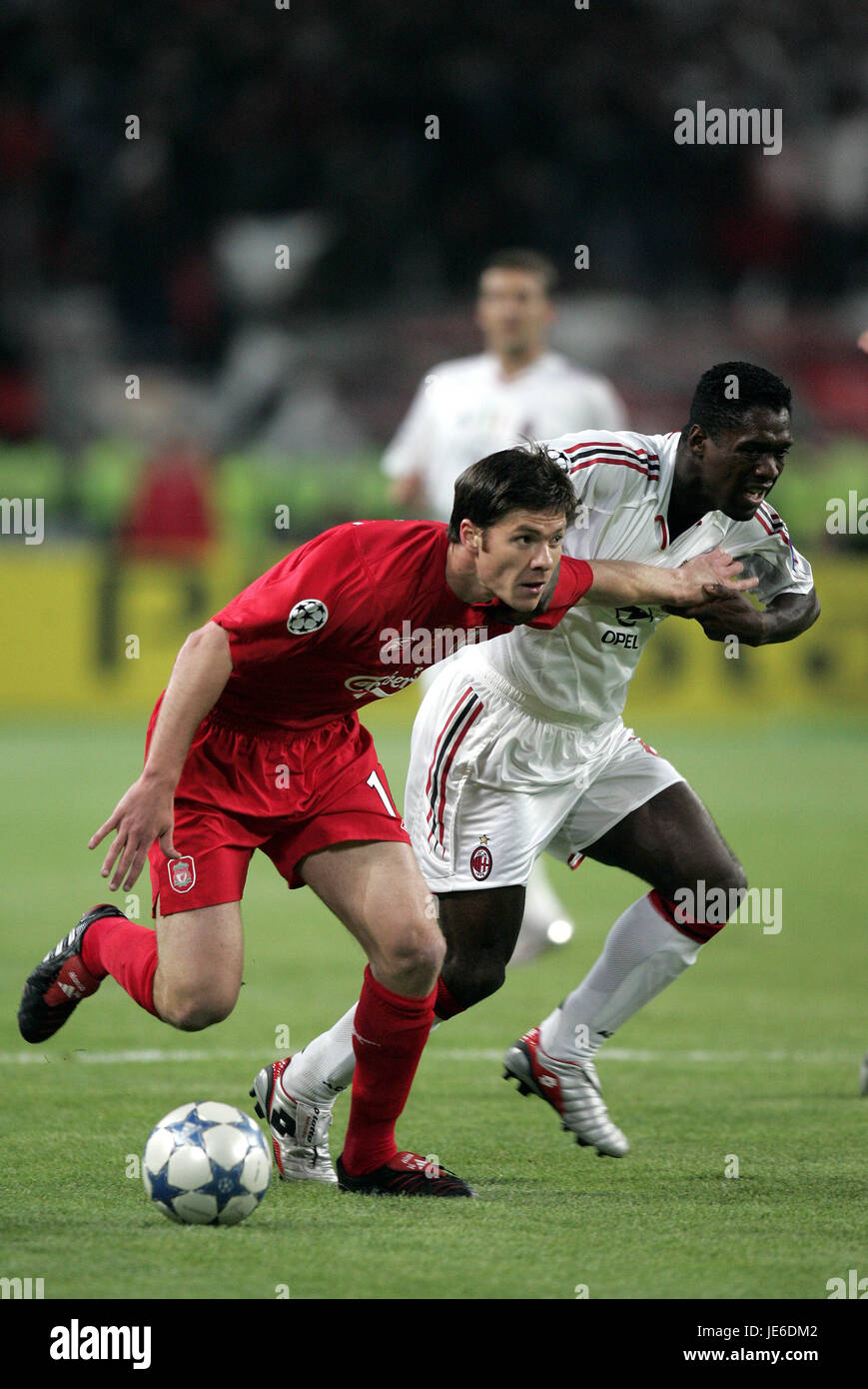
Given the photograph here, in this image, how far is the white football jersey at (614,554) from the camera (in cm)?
468

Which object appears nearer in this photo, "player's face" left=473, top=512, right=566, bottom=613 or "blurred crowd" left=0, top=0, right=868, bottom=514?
"player's face" left=473, top=512, right=566, bottom=613

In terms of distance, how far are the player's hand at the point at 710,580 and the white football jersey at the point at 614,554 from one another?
280 millimetres

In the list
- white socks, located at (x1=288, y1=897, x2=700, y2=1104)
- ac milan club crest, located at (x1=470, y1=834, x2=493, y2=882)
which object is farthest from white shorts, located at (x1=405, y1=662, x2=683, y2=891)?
white socks, located at (x1=288, y1=897, x2=700, y2=1104)

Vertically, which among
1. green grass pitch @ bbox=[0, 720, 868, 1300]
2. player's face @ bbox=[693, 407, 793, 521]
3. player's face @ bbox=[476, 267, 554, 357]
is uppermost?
player's face @ bbox=[476, 267, 554, 357]

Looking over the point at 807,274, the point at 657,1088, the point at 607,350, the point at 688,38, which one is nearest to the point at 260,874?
the point at 657,1088

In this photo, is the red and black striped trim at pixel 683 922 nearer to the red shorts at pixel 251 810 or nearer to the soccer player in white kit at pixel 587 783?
the soccer player in white kit at pixel 587 783

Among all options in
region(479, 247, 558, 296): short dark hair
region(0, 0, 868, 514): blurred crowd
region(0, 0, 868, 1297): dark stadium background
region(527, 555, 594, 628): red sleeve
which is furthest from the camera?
region(0, 0, 868, 514): blurred crowd

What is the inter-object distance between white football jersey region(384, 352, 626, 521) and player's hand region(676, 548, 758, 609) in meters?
3.13

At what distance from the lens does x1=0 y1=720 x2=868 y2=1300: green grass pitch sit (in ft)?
11.7

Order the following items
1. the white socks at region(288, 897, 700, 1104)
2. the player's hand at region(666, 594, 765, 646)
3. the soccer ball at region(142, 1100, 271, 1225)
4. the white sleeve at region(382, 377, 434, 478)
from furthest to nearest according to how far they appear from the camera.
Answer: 1. the white sleeve at region(382, 377, 434, 478)
2. the white socks at region(288, 897, 700, 1104)
3. the player's hand at region(666, 594, 765, 646)
4. the soccer ball at region(142, 1100, 271, 1225)

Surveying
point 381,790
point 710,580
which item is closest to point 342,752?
point 381,790

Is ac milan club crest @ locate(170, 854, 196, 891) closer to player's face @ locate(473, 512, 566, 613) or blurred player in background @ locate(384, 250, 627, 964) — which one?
player's face @ locate(473, 512, 566, 613)

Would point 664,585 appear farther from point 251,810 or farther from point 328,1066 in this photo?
point 328,1066

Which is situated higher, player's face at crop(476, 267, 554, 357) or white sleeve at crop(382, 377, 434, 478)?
player's face at crop(476, 267, 554, 357)
